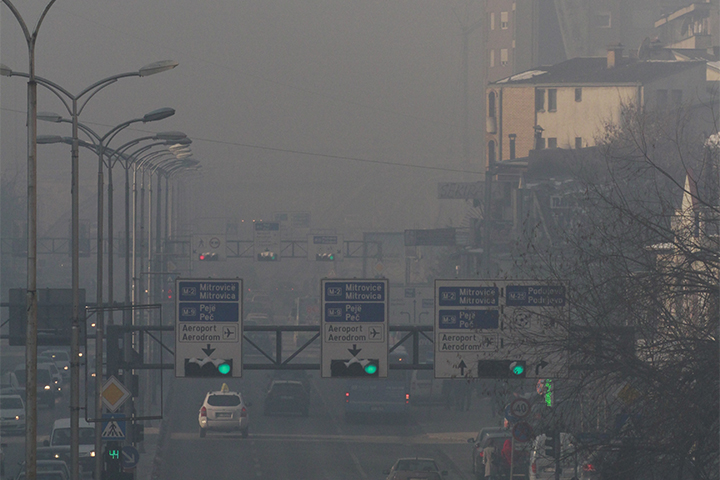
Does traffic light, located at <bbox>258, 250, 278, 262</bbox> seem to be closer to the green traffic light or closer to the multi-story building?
the multi-story building

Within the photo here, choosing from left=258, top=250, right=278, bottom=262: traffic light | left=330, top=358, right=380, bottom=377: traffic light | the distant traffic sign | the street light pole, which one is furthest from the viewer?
left=258, top=250, right=278, bottom=262: traffic light

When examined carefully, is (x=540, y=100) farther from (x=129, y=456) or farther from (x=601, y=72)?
(x=129, y=456)

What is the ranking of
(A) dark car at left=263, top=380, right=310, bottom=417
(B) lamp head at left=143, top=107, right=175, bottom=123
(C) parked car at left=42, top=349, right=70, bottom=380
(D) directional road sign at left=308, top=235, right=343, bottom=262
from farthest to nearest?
(D) directional road sign at left=308, top=235, right=343, bottom=262
(C) parked car at left=42, top=349, right=70, bottom=380
(A) dark car at left=263, top=380, right=310, bottom=417
(B) lamp head at left=143, top=107, right=175, bottom=123

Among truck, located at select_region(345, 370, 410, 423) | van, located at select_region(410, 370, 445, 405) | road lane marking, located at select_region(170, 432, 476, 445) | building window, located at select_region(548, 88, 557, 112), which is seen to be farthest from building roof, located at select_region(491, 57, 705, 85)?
road lane marking, located at select_region(170, 432, 476, 445)

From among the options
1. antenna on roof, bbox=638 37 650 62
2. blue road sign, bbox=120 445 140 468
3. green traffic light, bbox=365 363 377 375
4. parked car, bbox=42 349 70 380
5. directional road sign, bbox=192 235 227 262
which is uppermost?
antenna on roof, bbox=638 37 650 62

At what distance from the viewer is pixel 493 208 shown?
88.0 meters

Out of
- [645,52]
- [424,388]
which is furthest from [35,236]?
[645,52]

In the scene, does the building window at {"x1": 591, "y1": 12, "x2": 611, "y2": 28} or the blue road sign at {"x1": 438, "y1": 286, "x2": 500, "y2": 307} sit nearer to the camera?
the blue road sign at {"x1": 438, "y1": 286, "x2": 500, "y2": 307}

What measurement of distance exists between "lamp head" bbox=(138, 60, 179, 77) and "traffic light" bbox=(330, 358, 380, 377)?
8.06 m

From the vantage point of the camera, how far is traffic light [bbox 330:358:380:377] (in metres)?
25.6

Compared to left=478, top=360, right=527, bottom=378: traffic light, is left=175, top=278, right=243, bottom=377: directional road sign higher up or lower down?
higher up

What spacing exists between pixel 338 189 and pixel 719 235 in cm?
17399

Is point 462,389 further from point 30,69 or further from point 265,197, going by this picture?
point 265,197

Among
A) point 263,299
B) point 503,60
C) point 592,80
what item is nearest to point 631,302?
point 592,80
